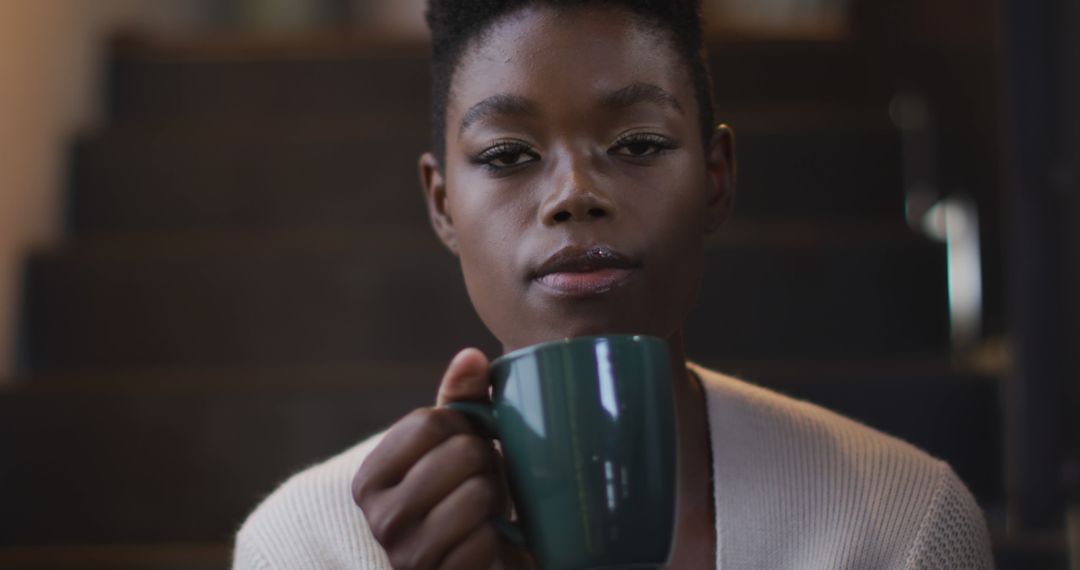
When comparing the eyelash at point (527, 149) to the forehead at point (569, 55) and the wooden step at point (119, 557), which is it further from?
the wooden step at point (119, 557)

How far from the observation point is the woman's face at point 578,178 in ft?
2.82

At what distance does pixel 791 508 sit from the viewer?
0.95 m

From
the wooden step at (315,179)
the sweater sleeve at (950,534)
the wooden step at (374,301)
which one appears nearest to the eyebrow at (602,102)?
the sweater sleeve at (950,534)

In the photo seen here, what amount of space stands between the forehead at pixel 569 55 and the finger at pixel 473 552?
312 millimetres

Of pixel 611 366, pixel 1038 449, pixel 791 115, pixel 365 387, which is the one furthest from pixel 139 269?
pixel 611 366

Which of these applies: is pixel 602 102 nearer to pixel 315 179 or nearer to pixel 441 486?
pixel 441 486

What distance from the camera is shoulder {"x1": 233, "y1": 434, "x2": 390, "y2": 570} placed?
959 millimetres

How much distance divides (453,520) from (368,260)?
1388 millimetres

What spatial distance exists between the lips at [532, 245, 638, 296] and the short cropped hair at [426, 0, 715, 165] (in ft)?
0.56

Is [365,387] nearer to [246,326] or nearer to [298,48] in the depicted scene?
[246,326]

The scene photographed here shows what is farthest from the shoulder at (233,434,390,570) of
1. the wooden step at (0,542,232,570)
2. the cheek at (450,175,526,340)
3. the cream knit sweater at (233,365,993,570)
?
the wooden step at (0,542,232,570)

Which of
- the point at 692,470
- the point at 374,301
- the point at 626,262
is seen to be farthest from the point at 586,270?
the point at 374,301

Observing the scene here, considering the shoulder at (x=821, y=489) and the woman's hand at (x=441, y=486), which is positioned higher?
the woman's hand at (x=441, y=486)

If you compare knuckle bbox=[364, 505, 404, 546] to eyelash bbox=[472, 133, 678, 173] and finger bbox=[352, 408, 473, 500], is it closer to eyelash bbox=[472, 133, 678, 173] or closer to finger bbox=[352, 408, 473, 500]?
finger bbox=[352, 408, 473, 500]
